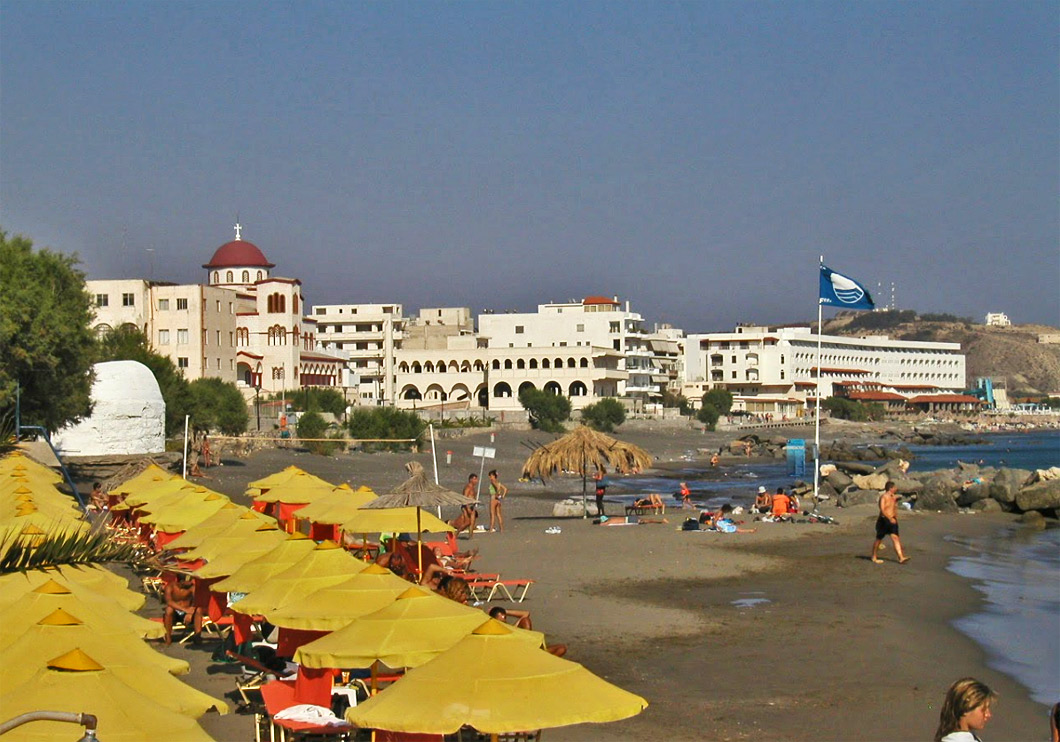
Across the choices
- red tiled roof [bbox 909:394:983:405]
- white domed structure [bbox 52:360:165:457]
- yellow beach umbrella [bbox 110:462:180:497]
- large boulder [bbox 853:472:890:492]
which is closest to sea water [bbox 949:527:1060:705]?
large boulder [bbox 853:472:890:492]

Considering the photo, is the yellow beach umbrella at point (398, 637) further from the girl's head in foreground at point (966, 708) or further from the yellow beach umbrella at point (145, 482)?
the yellow beach umbrella at point (145, 482)

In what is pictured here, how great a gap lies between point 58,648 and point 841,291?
96.3 feet

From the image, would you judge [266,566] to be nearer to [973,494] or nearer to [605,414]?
[973,494]

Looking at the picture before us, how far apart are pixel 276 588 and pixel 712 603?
7.79m

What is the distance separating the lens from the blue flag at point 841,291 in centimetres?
3441

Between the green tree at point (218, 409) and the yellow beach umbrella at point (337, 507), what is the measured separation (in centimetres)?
3540

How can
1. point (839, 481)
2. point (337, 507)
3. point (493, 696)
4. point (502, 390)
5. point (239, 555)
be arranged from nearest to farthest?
point (493, 696), point (239, 555), point (337, 507), point (839, 481), point (502, 390)

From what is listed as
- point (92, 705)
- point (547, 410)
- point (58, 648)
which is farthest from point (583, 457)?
point (547, 410)

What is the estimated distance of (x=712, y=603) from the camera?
17766mm

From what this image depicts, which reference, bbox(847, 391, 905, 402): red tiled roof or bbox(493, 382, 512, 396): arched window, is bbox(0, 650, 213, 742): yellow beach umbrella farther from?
bbox(847, 391, 905, 402): red tiled roof

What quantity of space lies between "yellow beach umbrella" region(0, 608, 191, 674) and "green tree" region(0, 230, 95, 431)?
2505 centimetres

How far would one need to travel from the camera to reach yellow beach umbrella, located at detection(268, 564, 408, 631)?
35.1 feet

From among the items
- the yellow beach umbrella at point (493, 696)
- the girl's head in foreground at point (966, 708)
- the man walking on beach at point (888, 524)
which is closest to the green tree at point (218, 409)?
the man walking on beach at point (888, 524)

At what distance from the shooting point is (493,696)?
727cm
